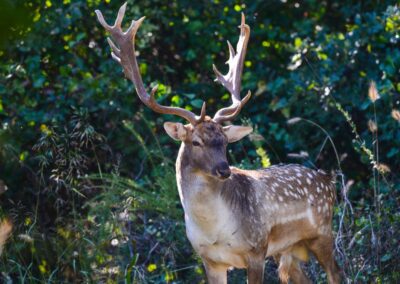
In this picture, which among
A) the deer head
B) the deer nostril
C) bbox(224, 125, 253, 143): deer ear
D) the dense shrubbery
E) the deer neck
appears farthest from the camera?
the dense shrubbery

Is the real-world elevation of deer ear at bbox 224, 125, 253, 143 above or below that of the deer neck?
above

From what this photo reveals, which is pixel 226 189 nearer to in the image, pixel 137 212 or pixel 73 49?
pixel 137 212

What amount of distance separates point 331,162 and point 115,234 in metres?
2.82

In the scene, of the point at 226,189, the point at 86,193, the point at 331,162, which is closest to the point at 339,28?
the point at 331,162

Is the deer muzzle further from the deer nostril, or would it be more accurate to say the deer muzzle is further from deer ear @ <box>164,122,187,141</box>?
deer ear @ <box>164,122,187,141</box>

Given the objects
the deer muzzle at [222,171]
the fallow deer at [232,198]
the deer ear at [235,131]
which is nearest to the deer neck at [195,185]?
the fallow deer at [232,198]

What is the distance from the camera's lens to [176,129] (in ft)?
16.8

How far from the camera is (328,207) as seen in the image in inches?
230

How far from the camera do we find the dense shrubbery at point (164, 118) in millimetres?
6066

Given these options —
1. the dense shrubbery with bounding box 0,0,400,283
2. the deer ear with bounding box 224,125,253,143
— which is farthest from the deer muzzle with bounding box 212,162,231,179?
the dense shrubbery with bounding box 0,0,400,283

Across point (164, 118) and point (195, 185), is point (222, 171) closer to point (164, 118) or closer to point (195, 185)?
point (195, 185)

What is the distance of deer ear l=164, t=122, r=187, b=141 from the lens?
508 centimetres

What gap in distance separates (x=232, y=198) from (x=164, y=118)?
285 cm

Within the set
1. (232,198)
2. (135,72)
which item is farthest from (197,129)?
(135,72)
